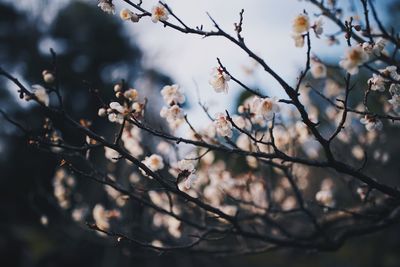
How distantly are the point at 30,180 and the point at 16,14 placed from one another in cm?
695

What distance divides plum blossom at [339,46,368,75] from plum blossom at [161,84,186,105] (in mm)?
1230

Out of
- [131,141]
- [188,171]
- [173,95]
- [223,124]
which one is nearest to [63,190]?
[131,141]

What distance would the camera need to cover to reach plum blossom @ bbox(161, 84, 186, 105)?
285cm

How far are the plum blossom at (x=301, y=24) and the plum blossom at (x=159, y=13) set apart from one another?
2.51 ft

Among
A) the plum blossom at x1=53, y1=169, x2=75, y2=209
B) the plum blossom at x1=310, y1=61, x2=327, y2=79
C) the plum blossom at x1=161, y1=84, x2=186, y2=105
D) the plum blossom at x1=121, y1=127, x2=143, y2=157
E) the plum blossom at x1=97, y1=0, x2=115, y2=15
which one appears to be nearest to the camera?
the plum blossom at x1=97, y1=0, x2=115, y2=15

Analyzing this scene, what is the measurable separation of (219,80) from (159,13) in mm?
552

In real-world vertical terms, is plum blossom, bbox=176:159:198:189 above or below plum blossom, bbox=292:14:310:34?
below

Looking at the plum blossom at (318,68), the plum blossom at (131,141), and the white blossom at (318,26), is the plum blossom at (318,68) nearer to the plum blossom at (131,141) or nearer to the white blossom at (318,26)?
the white blossom at (318,26)

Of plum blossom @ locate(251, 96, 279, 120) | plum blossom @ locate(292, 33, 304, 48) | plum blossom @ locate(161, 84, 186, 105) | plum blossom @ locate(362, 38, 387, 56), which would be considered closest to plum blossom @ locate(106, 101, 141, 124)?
plum blossom @ locate(161, 84, 186, 105)

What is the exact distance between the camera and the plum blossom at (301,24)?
6.79 ft

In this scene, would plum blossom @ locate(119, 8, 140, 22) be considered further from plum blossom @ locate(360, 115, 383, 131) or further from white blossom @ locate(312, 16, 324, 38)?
plum blossom @ locate(360, 115, 383, 131)

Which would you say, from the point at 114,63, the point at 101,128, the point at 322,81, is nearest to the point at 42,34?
the point at 114,63

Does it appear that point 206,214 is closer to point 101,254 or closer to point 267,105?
point 267,105

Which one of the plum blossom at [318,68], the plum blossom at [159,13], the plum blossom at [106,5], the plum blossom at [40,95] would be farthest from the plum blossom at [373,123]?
the plum blossom at [40,95]
